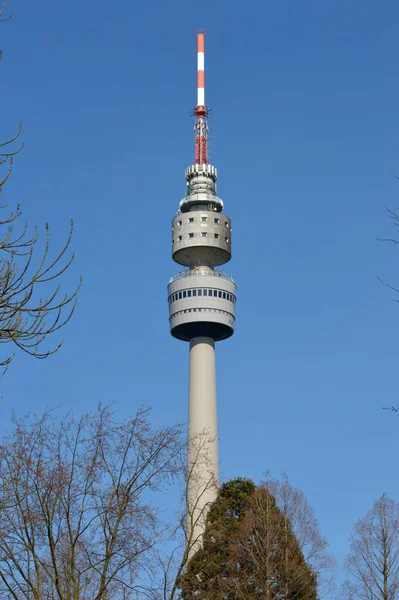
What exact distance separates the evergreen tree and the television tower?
173ft

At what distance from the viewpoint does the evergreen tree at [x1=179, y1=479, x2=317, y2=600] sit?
5422 centimetres

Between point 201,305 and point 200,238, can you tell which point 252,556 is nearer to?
point 201,305

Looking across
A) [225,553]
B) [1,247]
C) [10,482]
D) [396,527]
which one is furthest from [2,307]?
[225,553]

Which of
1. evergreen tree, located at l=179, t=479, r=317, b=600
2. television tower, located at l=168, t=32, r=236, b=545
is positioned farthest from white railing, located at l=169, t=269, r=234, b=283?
evergreen tree, located at l=179, t=479, r=317, b=600

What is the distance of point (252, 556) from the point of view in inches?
2176

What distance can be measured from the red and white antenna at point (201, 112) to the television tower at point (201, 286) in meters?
0.14

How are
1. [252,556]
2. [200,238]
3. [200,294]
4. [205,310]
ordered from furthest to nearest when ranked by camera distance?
[200,238], [200,294], [205,310], [252,556]

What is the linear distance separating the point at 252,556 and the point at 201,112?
287 ft

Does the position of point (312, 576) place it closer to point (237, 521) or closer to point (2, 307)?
point (237, 521)

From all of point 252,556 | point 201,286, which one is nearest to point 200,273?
point 201,286

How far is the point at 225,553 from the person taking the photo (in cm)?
6088

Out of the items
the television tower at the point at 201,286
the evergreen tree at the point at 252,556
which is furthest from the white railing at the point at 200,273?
the evergreen tree at the point at 252,556

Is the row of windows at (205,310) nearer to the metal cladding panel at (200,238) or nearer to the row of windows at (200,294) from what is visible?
the row of windows at (200,294)

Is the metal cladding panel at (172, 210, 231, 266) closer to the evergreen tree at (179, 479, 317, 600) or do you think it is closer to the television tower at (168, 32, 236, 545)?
the television tower at (168, 32, 236, 545)
